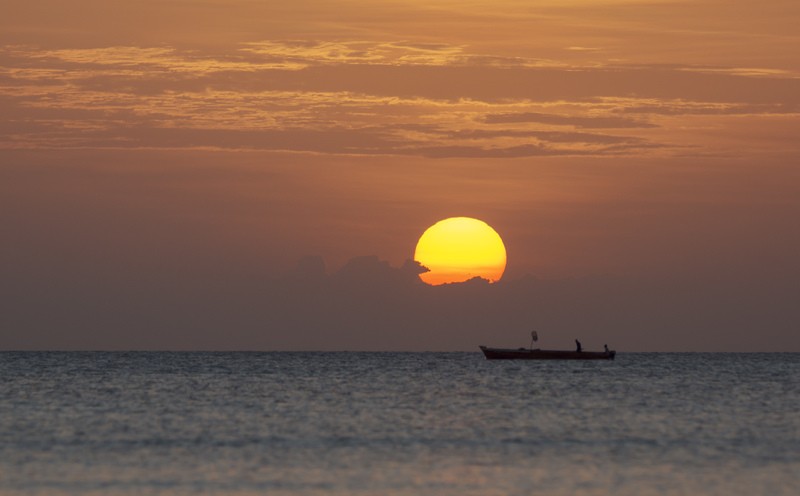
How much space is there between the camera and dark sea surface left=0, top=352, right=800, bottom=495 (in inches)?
2136

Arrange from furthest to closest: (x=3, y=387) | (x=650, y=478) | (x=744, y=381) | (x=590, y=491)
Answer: (x=744, y=381), (x=3, y=387), (x=650, y=478), (x=590, y=491)

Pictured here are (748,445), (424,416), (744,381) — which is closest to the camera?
(748,445)

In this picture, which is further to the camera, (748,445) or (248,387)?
(248,387)

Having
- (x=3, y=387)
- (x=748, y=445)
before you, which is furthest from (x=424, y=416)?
(x=3, y=387)

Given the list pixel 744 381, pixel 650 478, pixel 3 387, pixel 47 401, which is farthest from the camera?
pixel 744 381

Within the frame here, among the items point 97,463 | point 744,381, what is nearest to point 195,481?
point 97,463

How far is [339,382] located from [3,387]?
34944 millimetres

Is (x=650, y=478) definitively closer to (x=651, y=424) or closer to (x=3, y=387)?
(x=651, y=424)

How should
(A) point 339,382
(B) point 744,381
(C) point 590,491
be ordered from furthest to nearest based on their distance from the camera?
(B) point 744,381 < (A) point 339,382 < (C) point 590,491

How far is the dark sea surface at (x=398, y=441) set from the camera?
5425 cm

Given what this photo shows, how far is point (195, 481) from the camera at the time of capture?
180 feet

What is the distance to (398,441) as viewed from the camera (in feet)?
238

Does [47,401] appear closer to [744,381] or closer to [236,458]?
[236,458]

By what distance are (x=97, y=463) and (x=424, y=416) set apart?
34.5 meters
